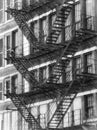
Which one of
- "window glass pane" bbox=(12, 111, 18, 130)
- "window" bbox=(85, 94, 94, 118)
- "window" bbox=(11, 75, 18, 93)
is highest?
"window" bbox=(11, 75, 18, 93)

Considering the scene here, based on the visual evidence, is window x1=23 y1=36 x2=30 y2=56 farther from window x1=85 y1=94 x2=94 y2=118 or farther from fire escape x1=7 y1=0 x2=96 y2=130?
window x1=85 y1=94 x2=94 y2=118

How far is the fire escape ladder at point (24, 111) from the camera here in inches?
2033

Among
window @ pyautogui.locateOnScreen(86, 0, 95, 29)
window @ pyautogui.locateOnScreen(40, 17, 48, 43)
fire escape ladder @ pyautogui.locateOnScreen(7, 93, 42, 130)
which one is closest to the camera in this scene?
window @ pyautogui.locateOnScreen(86, 0, 95, 29)

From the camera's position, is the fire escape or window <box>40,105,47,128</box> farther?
window <box>40,105,47,128</box>

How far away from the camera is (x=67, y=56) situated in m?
49.6

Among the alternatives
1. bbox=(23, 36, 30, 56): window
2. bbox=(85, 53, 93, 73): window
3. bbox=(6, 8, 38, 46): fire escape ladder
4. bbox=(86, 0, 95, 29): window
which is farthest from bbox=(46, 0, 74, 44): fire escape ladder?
bbox=(23, 36, 30, 56): window

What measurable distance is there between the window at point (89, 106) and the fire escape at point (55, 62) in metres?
1.00

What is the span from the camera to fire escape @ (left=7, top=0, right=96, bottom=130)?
47312mm

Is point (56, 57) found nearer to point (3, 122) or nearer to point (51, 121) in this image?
point (51, 121)

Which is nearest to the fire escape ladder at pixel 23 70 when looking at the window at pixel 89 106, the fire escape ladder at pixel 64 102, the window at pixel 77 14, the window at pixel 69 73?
the window at pixel 69 73

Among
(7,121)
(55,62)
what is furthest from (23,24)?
(7,121)

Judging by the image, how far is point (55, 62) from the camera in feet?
170

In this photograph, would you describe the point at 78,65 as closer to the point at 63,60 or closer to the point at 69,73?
the point at 69,73

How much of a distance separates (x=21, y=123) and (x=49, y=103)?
5046 millimetres
